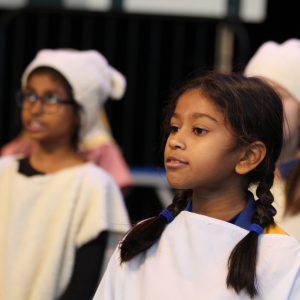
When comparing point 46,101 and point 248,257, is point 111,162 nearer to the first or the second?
point 46,101

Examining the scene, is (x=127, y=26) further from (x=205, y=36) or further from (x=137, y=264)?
(x=137, y=264)

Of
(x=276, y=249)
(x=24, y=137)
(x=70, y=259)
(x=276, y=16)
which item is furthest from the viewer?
(x=276, y=16)

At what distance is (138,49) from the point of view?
621 cm

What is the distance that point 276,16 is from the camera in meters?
6.27

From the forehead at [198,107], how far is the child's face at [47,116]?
121cm

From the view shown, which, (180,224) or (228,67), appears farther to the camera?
(228,67)

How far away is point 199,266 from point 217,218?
0.57 ft

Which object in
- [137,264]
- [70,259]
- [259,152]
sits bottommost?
[70,259]

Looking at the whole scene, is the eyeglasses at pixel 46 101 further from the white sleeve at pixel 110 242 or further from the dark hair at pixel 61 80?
the white sleeve at pixel 110 242

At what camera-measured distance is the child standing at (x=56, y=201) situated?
3727 mm

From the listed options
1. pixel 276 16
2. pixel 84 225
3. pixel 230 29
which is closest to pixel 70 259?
pixel 84 225

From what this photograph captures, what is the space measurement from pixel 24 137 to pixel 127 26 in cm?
139

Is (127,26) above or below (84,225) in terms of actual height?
above

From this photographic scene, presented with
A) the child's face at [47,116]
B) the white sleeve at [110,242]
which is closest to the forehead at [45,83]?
the child's face at [47,116]
